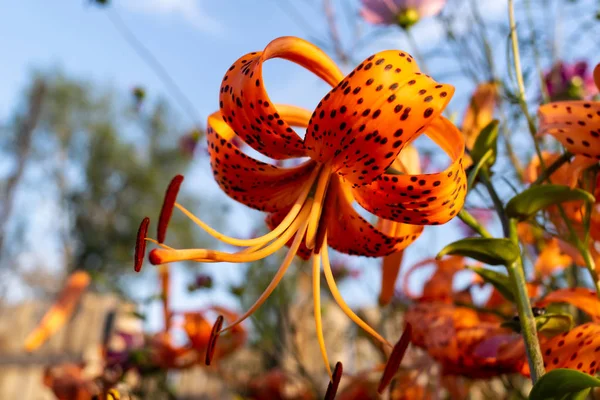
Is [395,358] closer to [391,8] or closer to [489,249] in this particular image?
[489,249]

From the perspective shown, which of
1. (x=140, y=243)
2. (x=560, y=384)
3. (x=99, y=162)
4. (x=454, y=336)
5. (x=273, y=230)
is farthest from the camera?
(x=99, y=162)

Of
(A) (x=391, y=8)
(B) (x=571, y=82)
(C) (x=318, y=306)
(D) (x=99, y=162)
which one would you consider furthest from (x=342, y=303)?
(D) (x=99, y=162)

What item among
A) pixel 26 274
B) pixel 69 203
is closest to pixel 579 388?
pixel 26 274

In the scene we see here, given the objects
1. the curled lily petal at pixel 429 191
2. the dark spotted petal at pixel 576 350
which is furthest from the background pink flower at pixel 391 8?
the dark spotted petal at pixel 576 350

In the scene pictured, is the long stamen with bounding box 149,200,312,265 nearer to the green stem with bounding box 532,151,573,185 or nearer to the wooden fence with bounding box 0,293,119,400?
the green stem with bounding box 532,151,573,185

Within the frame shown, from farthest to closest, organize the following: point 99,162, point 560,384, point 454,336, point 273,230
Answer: point 99,162, point 454,336, point 273,230, point 560,384

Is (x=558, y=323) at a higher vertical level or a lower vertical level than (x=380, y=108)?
lower
